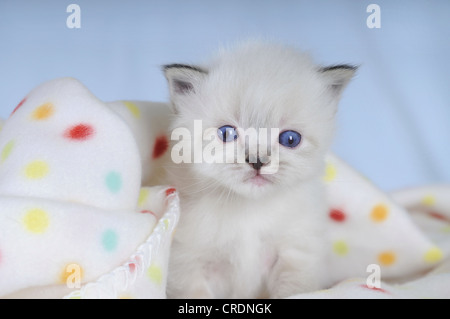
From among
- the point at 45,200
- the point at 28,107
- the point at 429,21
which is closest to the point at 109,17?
the point at 28,107

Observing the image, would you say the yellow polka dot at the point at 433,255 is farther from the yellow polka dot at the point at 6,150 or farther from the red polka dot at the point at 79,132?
the yellow polka dot at the point at 6,150

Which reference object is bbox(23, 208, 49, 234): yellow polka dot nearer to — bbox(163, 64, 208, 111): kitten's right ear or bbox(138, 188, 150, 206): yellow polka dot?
bbox(138, 188, 150, 206): yellow polka dot

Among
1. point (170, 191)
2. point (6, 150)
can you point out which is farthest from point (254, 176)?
point (6, 150)

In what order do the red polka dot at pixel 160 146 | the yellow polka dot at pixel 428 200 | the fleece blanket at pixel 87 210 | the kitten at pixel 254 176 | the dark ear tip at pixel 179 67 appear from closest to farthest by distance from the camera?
1. the fleece blanket at pixel 87 210
2. the kitten at pixel 254 176
3. the dark ear tip at pixel 179 67
4. the red polka dot at pixel 160 146
5. the yellow polka dot at pixel 428 200

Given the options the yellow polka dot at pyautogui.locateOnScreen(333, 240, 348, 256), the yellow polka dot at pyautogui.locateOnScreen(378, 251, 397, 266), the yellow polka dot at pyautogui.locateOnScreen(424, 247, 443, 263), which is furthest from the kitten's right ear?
the yellow polka dot at pyautogui.locateOnScreen(424, 247, 443, 263)

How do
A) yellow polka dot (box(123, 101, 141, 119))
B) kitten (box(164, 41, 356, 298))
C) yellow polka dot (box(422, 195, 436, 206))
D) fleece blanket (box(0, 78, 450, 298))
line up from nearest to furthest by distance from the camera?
fleece blanket (box(0, 78, 450, 298)) < kitten (box(164, 41, 356, 298)) < yellow polka dot (box(123, 101, 141, 119)) < yellow polka dot (box(422, 195, 436, 206))

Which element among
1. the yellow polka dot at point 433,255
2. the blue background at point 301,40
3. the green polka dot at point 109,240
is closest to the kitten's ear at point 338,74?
the blue background at point 301,40
